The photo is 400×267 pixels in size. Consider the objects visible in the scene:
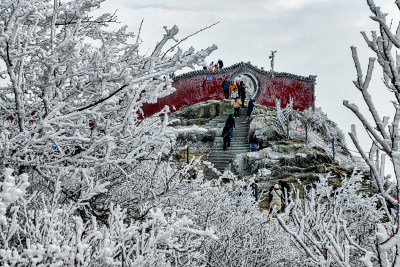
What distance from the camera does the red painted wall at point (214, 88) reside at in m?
27.2

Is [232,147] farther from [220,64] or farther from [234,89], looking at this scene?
[220,64]

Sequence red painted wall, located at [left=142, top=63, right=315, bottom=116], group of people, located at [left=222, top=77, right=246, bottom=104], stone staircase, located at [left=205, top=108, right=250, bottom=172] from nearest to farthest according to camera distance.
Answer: stone staircase, located at [left=205, top=108, right=250, bottom=172] → group of people, located at [left=222, top=77, right=246, bottom=104] → red painted wall, located at [left=142, top=63, right=315, bottom=116]

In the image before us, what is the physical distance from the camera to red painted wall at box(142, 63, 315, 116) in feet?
89.2

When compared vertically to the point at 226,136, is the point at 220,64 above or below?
above

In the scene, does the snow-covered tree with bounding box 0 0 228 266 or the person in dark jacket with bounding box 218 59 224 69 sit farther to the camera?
the person in dark jacket with bounding box 218 59 224 69

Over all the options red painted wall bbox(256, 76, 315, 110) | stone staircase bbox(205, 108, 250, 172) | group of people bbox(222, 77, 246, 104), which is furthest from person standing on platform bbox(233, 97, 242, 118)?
red painted wall bbox(256, 76, 315, 110)

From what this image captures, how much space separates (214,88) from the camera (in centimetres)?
2716

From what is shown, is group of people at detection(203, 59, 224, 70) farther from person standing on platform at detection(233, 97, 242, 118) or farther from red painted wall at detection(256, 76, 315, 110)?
person standing on platform at detection(233, 97, 242, 118)

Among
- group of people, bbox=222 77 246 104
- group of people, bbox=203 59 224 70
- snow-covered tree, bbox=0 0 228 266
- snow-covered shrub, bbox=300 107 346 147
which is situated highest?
group of people, bbox=203 59 224 70

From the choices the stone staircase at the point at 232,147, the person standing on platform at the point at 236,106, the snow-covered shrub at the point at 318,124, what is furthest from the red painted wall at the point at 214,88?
the stone staircase at the point at 232,147

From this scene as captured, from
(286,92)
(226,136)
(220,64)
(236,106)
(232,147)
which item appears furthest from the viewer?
(286,92)

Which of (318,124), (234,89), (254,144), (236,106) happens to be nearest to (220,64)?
(234,89)

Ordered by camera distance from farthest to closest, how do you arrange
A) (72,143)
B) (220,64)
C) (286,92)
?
(286,92)
(220,64)
(72,143)

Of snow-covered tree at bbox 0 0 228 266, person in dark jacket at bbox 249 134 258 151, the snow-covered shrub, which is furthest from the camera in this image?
the snow-covered shrub
